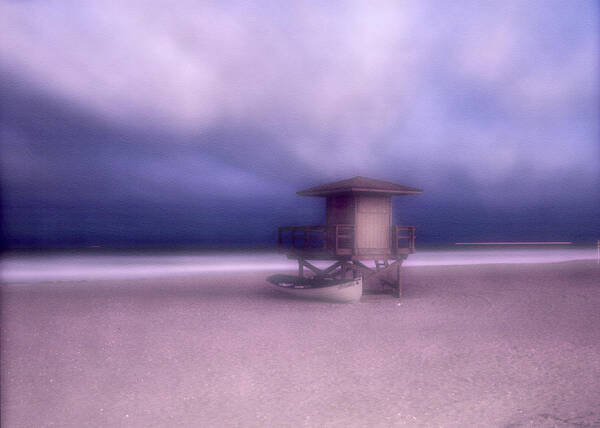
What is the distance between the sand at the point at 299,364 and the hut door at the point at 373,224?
7.71ft

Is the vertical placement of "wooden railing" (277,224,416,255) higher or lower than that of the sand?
higher

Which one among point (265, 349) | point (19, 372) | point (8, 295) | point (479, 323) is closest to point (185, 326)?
point (265, 349)

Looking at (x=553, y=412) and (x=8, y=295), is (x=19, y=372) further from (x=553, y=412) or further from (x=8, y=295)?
(x=8, y=295)

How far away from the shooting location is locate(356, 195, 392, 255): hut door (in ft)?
57.7

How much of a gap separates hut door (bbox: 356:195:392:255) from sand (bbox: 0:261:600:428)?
7.71ft

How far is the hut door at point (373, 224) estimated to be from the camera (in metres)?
17.6

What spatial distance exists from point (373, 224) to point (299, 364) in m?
9.96

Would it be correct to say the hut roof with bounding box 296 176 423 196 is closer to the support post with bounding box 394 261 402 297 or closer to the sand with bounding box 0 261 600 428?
the support post with bounding box 394 261 402 297

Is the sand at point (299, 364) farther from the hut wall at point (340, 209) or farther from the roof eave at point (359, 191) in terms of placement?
the roof eave at point (359, 191)

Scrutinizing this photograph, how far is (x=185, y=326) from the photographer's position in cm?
1243

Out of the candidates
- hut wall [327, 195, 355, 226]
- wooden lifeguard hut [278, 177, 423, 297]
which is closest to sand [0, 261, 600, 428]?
wooden lifeguard hut [278, 177, 423, 297]

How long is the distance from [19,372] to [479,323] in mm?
11556

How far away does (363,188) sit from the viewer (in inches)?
656

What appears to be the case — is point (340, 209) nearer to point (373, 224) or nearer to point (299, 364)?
point (373, 224)
